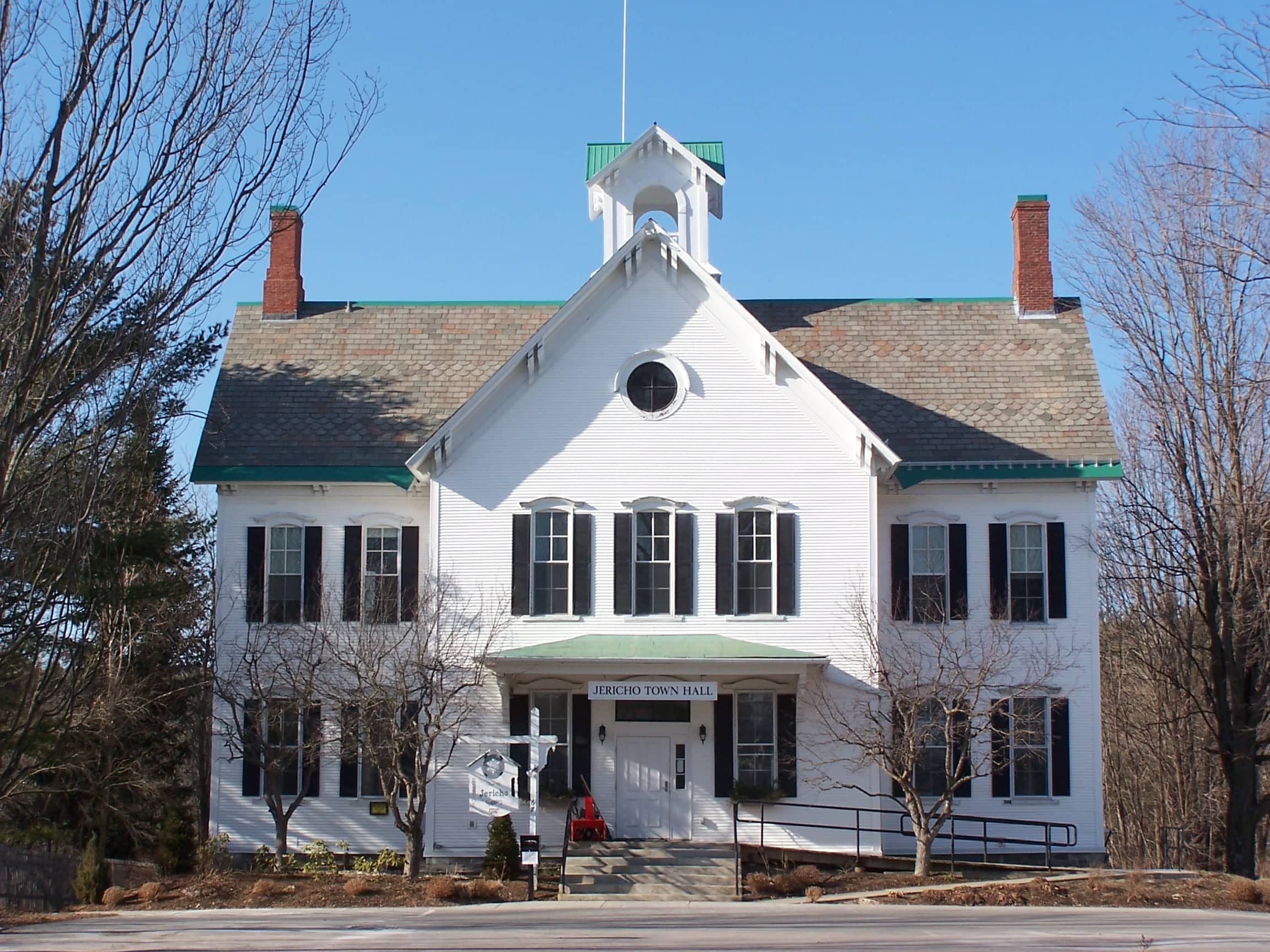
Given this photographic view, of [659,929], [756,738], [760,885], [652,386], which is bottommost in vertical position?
[760,885]

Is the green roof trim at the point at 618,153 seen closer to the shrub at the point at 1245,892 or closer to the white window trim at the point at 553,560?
the white window trim at the point at 553,560

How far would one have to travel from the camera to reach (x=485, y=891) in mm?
20797

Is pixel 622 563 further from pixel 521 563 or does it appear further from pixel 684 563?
pixel 521 563

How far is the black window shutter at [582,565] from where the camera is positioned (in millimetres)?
24344

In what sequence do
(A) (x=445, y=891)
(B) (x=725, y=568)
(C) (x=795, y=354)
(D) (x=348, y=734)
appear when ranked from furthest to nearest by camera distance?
1. (C) (x=795, y=354)
2. (B) (x=725, y=568)
3. (D) (x=348, y=734)
4. (A) (x=445, y=891)

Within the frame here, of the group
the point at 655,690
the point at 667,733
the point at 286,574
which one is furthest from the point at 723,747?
the point at 286,574

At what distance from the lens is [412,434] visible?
1022 inches

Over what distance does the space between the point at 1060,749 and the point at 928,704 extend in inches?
104

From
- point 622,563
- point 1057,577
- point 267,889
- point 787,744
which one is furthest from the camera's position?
point 1057,577

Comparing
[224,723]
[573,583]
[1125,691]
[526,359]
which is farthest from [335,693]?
[1125,691]

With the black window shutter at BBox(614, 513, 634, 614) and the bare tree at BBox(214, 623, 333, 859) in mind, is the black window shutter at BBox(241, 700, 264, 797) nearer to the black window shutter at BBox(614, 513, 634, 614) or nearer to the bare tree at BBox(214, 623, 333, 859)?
the bare tree at BBox(214, 623, 333, 859)

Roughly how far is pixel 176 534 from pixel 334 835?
6664 mm

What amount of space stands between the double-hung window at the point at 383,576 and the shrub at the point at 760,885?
7.37 meters

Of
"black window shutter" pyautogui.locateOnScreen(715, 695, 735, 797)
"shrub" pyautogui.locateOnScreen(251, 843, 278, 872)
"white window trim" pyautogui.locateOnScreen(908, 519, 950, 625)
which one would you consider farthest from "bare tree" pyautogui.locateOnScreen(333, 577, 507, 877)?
"white window trim" pyautogui.locateOnScreen(908, 519, 950, 625)
